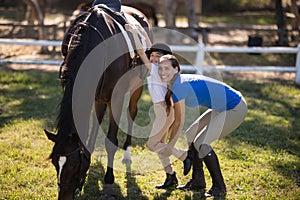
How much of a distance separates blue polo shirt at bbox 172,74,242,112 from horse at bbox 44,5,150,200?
68 cm

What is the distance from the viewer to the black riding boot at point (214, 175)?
4.02 m

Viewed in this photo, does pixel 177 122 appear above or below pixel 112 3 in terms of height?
A: below

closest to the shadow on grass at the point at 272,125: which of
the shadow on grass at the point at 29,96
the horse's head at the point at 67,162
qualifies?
the horse's head at the point at 67,162

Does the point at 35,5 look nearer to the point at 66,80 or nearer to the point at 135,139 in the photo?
the point at 135,139

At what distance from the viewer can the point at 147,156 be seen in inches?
199

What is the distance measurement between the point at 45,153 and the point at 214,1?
59.5 ft

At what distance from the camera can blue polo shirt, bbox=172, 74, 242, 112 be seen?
390 cm

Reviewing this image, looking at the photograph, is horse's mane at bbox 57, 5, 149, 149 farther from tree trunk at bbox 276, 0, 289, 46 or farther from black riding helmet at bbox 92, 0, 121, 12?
tree trunk at bbox 276, 0, 289, 46

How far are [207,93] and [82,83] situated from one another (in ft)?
3.97

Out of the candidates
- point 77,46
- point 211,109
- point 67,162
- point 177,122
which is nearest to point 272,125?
point 211,109

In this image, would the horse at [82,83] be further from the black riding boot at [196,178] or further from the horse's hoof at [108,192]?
the black riding boot at [196,178]

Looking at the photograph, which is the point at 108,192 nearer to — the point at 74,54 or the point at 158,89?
the point at 158,89

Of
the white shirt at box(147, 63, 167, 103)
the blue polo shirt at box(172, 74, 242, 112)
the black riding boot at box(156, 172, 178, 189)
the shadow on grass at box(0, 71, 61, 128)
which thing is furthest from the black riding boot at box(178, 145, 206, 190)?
the shadow on grass at box(0, 71, 61, 128)

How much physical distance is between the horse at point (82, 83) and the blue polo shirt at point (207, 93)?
68 cm
